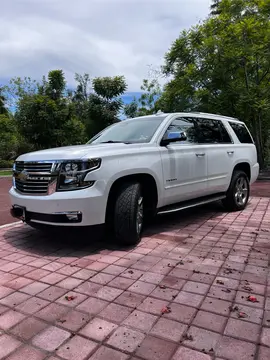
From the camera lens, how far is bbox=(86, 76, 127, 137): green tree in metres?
18.9

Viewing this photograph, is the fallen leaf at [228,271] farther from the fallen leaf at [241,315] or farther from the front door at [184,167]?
the front door at [184,167]

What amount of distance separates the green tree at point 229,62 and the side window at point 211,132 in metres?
8.07

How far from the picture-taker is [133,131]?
4.77 metres

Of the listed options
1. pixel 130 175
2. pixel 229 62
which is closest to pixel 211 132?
pixel 130 175

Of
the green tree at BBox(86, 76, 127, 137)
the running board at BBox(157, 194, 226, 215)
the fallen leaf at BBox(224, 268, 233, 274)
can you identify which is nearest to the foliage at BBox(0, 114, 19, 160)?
the green tree at BBox(86, 76, 127, 137)

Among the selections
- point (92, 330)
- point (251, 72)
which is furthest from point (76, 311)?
point (251, 72)

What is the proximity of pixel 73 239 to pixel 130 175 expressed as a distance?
1222mm

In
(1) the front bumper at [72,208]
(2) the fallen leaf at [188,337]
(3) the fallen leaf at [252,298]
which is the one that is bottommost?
(3) the fallen leaf at [252,298]

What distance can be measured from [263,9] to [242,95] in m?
4.04

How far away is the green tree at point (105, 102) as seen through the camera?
62.1ft

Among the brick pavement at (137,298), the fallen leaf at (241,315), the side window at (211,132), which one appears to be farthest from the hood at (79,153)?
the fallen leaf at (241,315)

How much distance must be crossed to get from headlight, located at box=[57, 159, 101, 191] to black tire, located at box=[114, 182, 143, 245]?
0.48 metres

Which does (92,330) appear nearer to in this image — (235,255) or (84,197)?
(84,197)

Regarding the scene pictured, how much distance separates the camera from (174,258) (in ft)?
11.5
